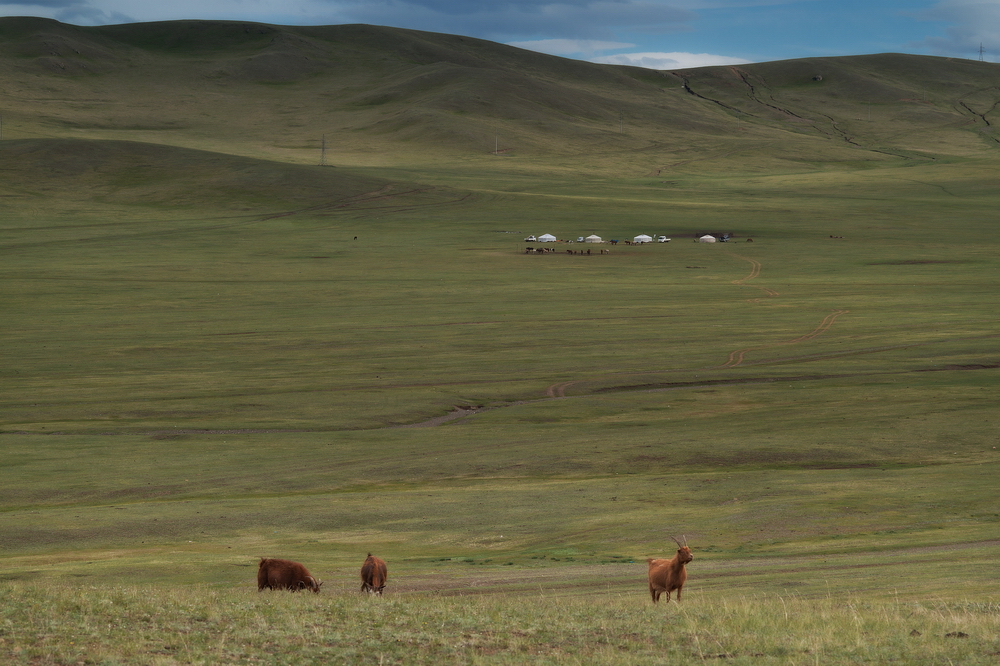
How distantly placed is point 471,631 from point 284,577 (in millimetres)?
5126

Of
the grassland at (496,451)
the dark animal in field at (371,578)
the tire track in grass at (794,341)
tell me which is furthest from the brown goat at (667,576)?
the tire track in grass at (794,341)

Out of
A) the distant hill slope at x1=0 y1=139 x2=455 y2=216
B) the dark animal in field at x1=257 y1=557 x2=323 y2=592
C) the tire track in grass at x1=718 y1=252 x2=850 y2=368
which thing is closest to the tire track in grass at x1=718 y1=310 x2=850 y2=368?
the tire track in grass at x1=718 y1=252 x2=850 y2=368

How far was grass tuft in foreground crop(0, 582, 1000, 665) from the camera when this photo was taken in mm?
13281

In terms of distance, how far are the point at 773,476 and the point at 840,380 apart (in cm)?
2006

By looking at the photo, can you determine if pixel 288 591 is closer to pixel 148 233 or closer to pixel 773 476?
pixel 773 476

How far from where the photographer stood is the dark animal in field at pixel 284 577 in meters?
18.5

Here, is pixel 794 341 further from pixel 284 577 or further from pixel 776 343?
pixel 284 577

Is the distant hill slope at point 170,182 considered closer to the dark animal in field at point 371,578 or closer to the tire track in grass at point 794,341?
the tire track in grass at point 794,341

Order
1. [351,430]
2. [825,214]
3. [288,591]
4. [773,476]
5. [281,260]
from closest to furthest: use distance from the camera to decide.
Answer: [288,591], [773,476], [351,430], [281,260], [825,214]

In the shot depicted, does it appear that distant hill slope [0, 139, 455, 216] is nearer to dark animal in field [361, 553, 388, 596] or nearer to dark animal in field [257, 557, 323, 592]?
dark animal in field [257, 557, 323, 592]

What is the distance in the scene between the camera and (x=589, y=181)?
186m

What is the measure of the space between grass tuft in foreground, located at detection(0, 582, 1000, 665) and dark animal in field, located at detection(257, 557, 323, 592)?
55.2 inches

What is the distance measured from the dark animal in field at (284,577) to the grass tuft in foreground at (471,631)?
4.60 ft

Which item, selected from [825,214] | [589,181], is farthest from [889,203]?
[589,181]
